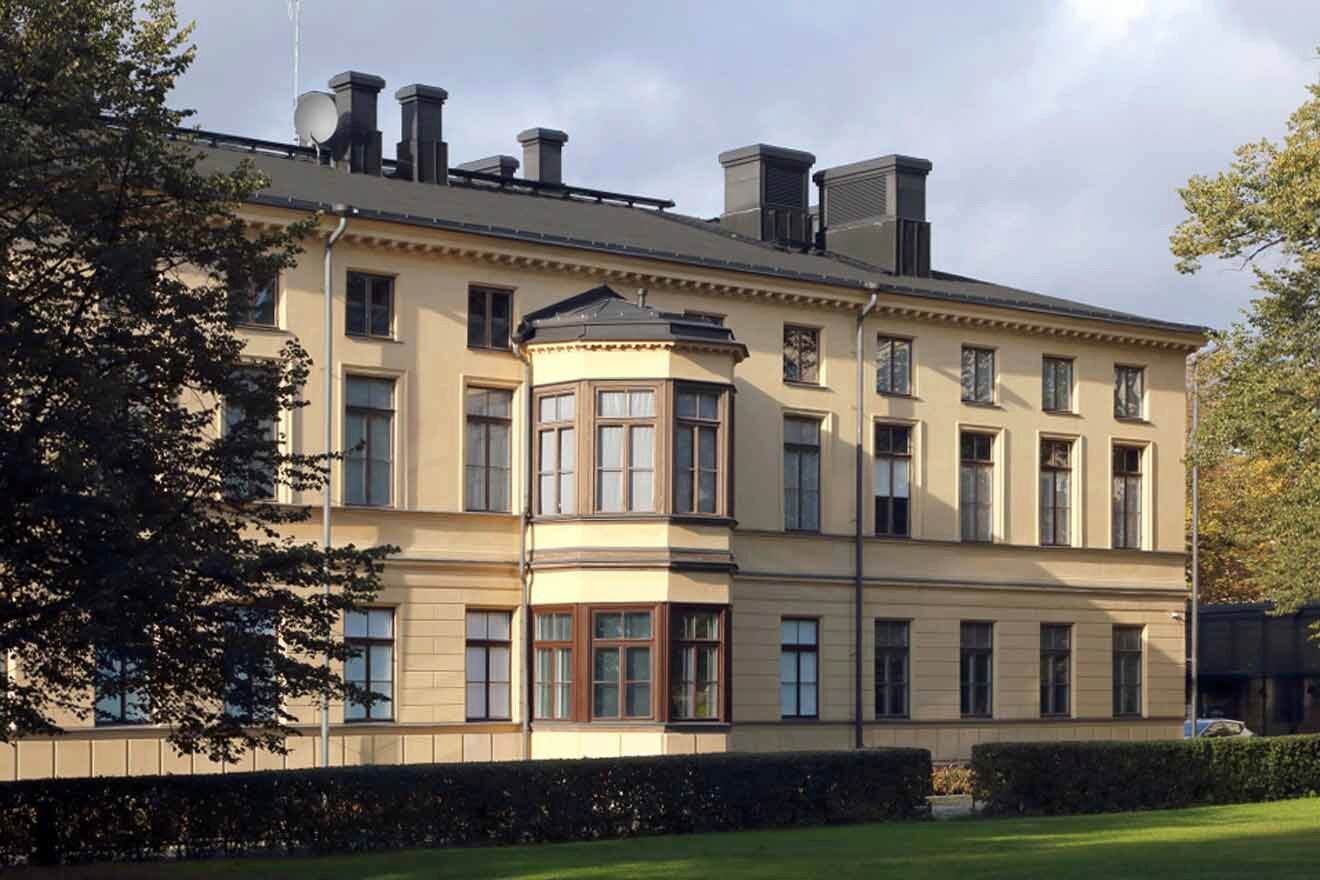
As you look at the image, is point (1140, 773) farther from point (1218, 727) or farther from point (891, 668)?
point (1218, 727)

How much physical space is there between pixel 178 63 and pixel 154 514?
17.3 feet

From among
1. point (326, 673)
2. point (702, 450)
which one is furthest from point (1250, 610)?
point (326, 673)

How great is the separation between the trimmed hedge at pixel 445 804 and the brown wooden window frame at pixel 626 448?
8.28m

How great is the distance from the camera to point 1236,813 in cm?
3384

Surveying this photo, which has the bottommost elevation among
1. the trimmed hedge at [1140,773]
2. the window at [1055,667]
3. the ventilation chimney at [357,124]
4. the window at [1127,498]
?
the trimmed hedge at [1140,773]

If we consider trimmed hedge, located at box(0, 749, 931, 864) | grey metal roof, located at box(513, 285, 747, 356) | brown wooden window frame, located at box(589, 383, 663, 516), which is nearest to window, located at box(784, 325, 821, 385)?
grey metal roof, located at box(513, 285, 747, 356)

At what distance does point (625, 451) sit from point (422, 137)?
34.4ft

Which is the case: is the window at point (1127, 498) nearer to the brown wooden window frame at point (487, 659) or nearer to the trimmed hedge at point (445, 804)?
the brown wooden window frame at point (487, 659)

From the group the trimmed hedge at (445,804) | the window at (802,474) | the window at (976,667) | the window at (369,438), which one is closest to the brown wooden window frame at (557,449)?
the window at (369,438)

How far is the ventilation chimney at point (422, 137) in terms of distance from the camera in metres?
45.3

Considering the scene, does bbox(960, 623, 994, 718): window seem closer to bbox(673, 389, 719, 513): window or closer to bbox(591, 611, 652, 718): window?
bbox(673, 389, 719, 513): window

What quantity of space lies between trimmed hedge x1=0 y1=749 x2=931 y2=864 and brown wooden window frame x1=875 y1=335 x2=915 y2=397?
554 inches

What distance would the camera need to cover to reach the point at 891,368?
150 ft

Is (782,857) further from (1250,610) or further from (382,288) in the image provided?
(1250,610)
